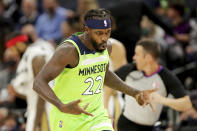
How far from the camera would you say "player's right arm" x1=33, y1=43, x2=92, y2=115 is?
176 inches

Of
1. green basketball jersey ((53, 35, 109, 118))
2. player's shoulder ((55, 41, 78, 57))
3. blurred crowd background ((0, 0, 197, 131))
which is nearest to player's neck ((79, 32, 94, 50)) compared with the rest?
green basketball jersey ((53, 35, 109, 118))

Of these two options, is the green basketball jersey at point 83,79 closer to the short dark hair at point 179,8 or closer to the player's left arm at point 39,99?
the player's left arm at point 39,99

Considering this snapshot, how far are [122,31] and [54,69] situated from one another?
3724 millimetres

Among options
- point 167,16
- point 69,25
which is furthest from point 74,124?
point 167,16

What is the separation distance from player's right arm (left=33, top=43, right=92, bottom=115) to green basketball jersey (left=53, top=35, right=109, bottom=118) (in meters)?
0.08

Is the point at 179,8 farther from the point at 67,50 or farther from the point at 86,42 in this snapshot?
the point at 67,50

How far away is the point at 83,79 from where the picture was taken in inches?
191

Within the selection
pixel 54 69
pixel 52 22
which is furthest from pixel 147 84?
pixel 52 22

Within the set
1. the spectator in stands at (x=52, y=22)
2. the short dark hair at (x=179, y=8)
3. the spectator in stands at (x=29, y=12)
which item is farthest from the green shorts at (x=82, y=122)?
the spectator in stands at (x=29, y=12)

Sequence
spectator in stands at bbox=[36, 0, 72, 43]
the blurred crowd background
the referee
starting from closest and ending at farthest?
the referee, the blurred crowd background, spectator in stands at bbox=[36, 0, 72, 43]

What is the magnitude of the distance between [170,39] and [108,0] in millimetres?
2557

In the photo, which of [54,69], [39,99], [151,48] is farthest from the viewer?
[39,99]

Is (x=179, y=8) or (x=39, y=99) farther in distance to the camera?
(x=179, y=8)

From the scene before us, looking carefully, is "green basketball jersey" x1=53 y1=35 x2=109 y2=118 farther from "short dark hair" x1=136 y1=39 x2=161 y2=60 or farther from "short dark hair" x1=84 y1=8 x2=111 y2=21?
"short dark hair" x1=136 y1=39 x2=161 y2=60
